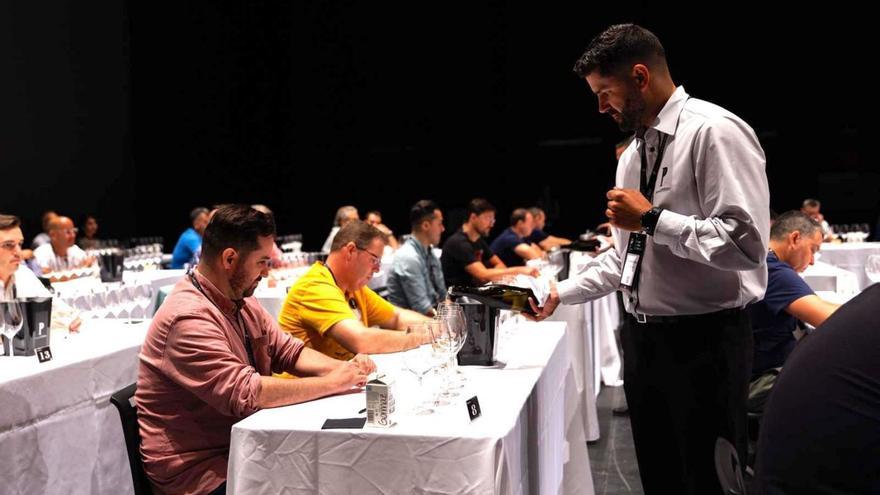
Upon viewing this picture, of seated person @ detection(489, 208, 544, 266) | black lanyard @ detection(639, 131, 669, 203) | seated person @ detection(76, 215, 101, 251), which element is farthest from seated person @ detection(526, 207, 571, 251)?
black lanyard @ detection(639, 131, 669, 203)

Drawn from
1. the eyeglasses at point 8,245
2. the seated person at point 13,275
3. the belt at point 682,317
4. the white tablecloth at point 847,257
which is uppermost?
the belt at point 682,317

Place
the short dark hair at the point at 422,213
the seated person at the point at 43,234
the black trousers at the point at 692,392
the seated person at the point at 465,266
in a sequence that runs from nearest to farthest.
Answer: the black trousers at the point at 692,392, the short dark hair at the point at 422,213, the seated person at the point at 465,266, the seated person at the point at 43,234

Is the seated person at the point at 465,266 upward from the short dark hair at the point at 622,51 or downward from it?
downward

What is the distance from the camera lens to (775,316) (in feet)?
10.3

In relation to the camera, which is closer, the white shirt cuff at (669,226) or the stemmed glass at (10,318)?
the white shirt cuff at (669,226)

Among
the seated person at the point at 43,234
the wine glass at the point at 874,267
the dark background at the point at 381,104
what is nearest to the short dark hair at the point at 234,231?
the wine glass at the point at 874,267

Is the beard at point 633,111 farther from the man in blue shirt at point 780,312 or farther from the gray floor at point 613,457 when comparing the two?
the gray floor at point 613,457

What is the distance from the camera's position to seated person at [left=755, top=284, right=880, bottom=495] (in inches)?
41.3

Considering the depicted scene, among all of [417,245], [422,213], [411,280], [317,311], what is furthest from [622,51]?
[422,213]

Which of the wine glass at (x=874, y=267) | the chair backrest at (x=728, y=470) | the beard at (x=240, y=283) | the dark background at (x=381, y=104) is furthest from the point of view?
the dark background at (x=381, y=104)

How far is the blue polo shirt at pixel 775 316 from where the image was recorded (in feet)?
10.2

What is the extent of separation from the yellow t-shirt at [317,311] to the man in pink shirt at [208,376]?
63 centimetres

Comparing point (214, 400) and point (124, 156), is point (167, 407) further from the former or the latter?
point (124, 156)

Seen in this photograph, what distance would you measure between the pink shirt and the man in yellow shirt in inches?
26.0
